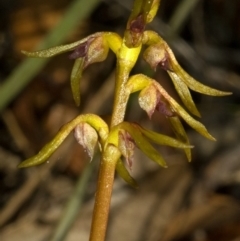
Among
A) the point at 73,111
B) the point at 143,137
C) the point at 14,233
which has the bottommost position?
the point at 73,111

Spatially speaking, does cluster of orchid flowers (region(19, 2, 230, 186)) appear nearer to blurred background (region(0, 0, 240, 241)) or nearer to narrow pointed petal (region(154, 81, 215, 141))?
narrow pointed petal (region(154, 81, 215, 141))

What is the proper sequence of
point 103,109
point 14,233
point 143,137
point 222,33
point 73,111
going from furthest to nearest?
point 222,33 < point 73,111 < point 103,109 < point 14,233 < point 143,137

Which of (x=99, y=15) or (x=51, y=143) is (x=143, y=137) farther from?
(x=99, y=15)

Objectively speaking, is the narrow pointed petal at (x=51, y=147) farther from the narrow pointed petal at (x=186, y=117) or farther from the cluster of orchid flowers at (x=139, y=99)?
the narrow pointed petal at (x=186, y=117)

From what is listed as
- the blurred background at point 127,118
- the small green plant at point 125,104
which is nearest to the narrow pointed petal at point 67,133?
the small green plant at point 125,104

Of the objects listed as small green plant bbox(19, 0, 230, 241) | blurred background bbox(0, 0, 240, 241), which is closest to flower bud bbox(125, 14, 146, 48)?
small green plant bbox(19, 0, 230, 241)

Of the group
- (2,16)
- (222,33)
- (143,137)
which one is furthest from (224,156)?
(143,137)

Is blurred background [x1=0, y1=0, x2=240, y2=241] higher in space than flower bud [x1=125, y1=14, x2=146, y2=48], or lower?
lower
